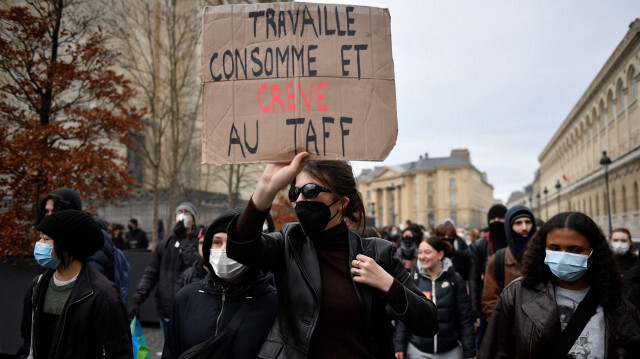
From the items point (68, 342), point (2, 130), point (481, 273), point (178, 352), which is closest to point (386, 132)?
point (178, 352)

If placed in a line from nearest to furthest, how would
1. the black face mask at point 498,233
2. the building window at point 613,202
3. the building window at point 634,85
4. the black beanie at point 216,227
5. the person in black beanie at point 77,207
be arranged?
the black beanie at point 216,227 < the person in black beanie at point 77,207 < the black face mask at point 498,233 < the building window at point 634,85 < the building window at point 613,202

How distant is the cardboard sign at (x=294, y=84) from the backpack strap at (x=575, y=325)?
5.09 ft

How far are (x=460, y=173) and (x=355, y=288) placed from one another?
12661 centimetres

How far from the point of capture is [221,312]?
2781mm

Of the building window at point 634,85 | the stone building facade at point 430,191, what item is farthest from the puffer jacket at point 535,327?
the stone building facade at point 430,191

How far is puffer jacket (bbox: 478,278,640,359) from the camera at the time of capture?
8.02 ft

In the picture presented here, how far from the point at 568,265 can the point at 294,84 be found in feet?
6.53

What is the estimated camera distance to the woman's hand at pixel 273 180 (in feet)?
6.28

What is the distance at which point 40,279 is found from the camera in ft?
10.4

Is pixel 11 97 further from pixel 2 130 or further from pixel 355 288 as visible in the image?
pixel 355 288

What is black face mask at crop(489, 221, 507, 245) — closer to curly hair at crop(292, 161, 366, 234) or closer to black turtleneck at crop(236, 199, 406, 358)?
curly hair at crop(292, 161, 366, 234)

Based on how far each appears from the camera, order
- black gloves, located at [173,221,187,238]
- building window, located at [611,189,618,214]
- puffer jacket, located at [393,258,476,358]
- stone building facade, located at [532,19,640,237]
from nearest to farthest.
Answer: puffer jacket, located at [393,258,476,358] < black gloves, located at [173,221,187,238] < stone building facade, located at [532,19,640,237] < building window, located at [611,189,618,214]

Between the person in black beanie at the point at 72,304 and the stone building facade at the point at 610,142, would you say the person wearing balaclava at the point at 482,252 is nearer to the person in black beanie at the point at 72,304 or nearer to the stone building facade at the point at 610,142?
the person in black beanie at the point at 72,304

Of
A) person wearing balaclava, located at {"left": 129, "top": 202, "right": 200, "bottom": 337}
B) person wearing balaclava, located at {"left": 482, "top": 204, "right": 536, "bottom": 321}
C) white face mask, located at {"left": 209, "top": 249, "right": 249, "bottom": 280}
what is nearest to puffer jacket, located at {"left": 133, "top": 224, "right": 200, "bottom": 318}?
person wearing balaclava, located at {"left": 129, "top": 202, "right": 200, "bottom": 337}
